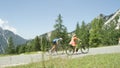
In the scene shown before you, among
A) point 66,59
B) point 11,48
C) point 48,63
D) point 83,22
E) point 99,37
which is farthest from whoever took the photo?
point 11,48

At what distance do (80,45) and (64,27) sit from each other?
6281cm

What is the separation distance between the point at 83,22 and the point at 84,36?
1673 centimetres

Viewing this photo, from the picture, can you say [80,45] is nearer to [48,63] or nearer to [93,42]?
[48,63]

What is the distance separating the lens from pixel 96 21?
298ft

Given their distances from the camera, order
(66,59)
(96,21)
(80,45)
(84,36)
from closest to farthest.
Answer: (66,59)
(80,45)
(96,21)
(84,36)

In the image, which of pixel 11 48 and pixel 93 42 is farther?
pixel 11 48

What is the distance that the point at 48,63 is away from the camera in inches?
257

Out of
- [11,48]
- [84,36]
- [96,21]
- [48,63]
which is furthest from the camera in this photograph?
[11,48]

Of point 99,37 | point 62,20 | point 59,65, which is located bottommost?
point 59,65

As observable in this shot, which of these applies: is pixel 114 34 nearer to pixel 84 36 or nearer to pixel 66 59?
pixel 84 36

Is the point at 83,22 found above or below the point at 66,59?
above

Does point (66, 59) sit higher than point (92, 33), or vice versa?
point (92, 33)

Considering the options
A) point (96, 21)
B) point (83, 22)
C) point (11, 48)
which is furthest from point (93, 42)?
point (11, 48)

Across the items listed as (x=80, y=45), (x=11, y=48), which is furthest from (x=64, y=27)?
(x=80, y=45)
